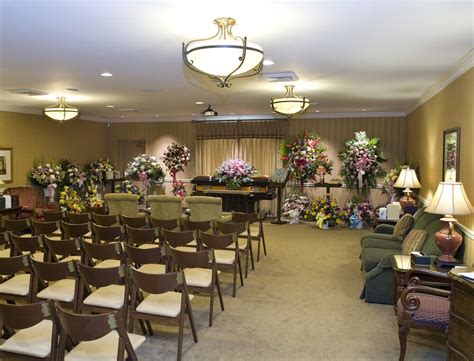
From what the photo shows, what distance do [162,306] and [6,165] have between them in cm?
763

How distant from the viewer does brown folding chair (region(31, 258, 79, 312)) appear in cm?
343

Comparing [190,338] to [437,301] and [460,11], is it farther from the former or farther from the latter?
[460,11]

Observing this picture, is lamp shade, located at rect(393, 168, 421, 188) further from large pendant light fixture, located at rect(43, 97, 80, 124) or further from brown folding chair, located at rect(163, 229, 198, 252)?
large pendant light fixture, located at rect(43, 97, 80, 124)

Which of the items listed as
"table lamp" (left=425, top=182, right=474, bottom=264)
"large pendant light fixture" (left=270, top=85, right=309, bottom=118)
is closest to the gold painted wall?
"large pendant light fixture" (left=270, top=85, right=309, bottom=118)

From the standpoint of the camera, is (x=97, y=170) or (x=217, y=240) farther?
(x=97, y=170)

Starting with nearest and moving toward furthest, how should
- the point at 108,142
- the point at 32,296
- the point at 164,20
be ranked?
the point at 164,20 < the point at 32,296 < the point at 108,142

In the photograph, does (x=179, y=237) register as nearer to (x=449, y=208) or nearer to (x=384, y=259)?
(x=384, y=259)

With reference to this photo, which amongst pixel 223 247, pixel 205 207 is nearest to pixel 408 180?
pixel 205 207

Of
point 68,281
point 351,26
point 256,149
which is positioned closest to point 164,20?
point 351,26

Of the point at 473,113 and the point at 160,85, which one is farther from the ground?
the point at 160,85

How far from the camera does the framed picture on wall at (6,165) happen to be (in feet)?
30.3

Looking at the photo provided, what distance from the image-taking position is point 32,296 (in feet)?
12.2

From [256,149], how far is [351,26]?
8.04 m

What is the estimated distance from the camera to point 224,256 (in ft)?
16.4
